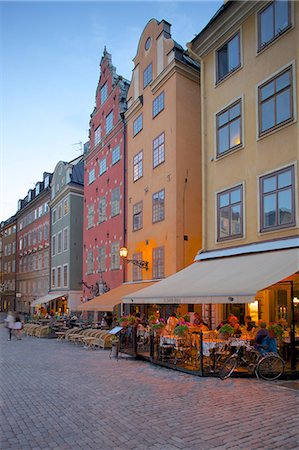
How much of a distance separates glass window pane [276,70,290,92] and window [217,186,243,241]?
11.2 ft

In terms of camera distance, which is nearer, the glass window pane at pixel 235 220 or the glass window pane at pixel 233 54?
the glass window pane at pixel 235 220

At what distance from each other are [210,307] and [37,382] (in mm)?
8284

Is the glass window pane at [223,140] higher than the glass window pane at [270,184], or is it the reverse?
the glass window pane at [223,140]

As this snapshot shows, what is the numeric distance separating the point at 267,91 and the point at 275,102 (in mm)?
647

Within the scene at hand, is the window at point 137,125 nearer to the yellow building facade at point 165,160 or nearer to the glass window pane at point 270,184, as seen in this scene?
the yellow building facade at point 165,160

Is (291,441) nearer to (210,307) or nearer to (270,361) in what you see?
(270,361)

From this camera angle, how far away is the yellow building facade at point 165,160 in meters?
19.9

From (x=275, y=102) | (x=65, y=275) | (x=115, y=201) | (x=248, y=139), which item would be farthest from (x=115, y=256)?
(x=275, y=102)

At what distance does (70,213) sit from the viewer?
36844 millimetres

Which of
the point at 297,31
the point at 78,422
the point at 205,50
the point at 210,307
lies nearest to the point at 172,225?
the point at 210,307

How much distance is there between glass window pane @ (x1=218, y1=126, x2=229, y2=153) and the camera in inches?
632

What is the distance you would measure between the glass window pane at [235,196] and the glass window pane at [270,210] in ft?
4.79

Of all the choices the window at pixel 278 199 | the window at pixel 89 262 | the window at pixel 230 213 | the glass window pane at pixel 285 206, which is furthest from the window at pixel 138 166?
the glass window pane at pixel 285 206

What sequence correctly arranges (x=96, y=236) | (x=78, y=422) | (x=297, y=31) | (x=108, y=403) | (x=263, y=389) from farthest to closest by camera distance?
(x=96, y=236) → (x=297, y=31) → (x=263, y=389) → (x=108, y=403) → (x=78, y=422)
